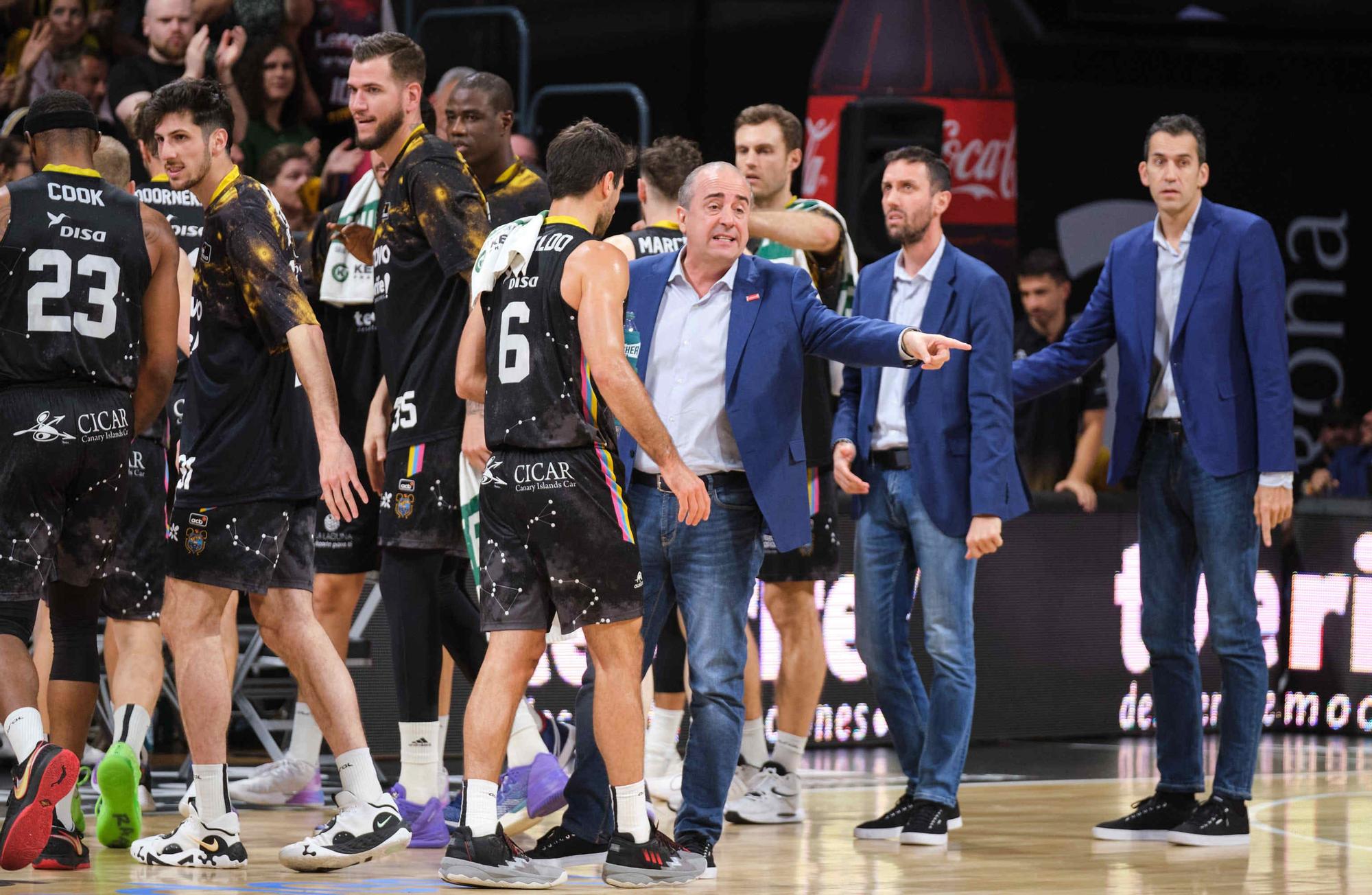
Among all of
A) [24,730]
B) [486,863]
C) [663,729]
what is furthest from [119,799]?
[663,729]

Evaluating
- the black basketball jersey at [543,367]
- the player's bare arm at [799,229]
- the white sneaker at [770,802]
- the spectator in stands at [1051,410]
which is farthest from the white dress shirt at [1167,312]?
the spectator in stands at [1051,410]

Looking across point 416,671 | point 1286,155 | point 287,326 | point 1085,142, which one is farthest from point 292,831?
point 1286,155

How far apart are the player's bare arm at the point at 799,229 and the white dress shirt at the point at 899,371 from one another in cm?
27

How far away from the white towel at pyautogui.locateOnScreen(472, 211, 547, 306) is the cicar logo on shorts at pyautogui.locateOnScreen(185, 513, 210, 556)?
990 millimetres

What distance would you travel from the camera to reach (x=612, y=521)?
5484mm

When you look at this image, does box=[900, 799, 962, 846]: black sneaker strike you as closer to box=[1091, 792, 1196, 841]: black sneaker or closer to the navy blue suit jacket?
box=[1091, 792, 1196, 841]: black sneaker

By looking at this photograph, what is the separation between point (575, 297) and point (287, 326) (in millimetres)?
832

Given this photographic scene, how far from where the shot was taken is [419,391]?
20.9ft

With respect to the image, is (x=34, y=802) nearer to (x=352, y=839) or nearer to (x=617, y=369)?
(x=352, y=839)

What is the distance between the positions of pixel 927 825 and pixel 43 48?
6831 mm

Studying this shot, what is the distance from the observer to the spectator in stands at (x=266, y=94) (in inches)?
432

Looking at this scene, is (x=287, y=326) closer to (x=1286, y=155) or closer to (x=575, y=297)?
(x=575, y=297)

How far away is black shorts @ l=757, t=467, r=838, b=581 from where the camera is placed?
Answer: 7215mm

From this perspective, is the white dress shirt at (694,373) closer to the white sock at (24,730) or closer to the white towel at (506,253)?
the white towel at (506,253)
